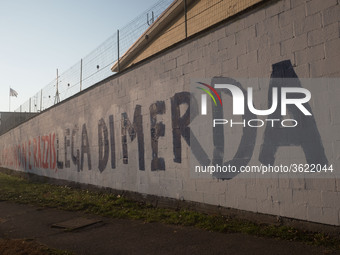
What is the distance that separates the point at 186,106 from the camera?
5.99 m

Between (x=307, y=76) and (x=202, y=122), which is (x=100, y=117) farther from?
(x=307, y=76)

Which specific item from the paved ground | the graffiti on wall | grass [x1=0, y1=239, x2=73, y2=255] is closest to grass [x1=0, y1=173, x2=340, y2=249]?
the paved ground

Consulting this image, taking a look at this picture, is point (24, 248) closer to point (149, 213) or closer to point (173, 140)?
point (149, 213)

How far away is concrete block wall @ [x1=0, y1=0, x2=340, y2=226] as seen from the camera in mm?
3943

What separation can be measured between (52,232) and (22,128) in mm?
15544

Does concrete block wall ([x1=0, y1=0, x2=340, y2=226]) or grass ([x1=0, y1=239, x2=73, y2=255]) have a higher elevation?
concrete block wall ([x1=0, y1=0, x2=340, y2=226])

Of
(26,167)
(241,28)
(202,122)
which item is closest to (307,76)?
(241,28)

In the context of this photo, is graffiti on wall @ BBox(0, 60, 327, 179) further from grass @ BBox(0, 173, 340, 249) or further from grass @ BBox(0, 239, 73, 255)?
grass @ BBox(0, 239, 73, 255)

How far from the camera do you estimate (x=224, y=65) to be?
5.29 metres

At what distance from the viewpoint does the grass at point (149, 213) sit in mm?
3996

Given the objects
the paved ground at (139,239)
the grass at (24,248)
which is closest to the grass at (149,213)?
the paved ground at (139,239)

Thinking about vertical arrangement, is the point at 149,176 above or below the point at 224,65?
below

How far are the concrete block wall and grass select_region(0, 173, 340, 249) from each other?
250 mm

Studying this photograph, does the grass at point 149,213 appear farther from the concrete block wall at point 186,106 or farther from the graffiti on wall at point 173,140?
the graffiti on wall at point 173,140
